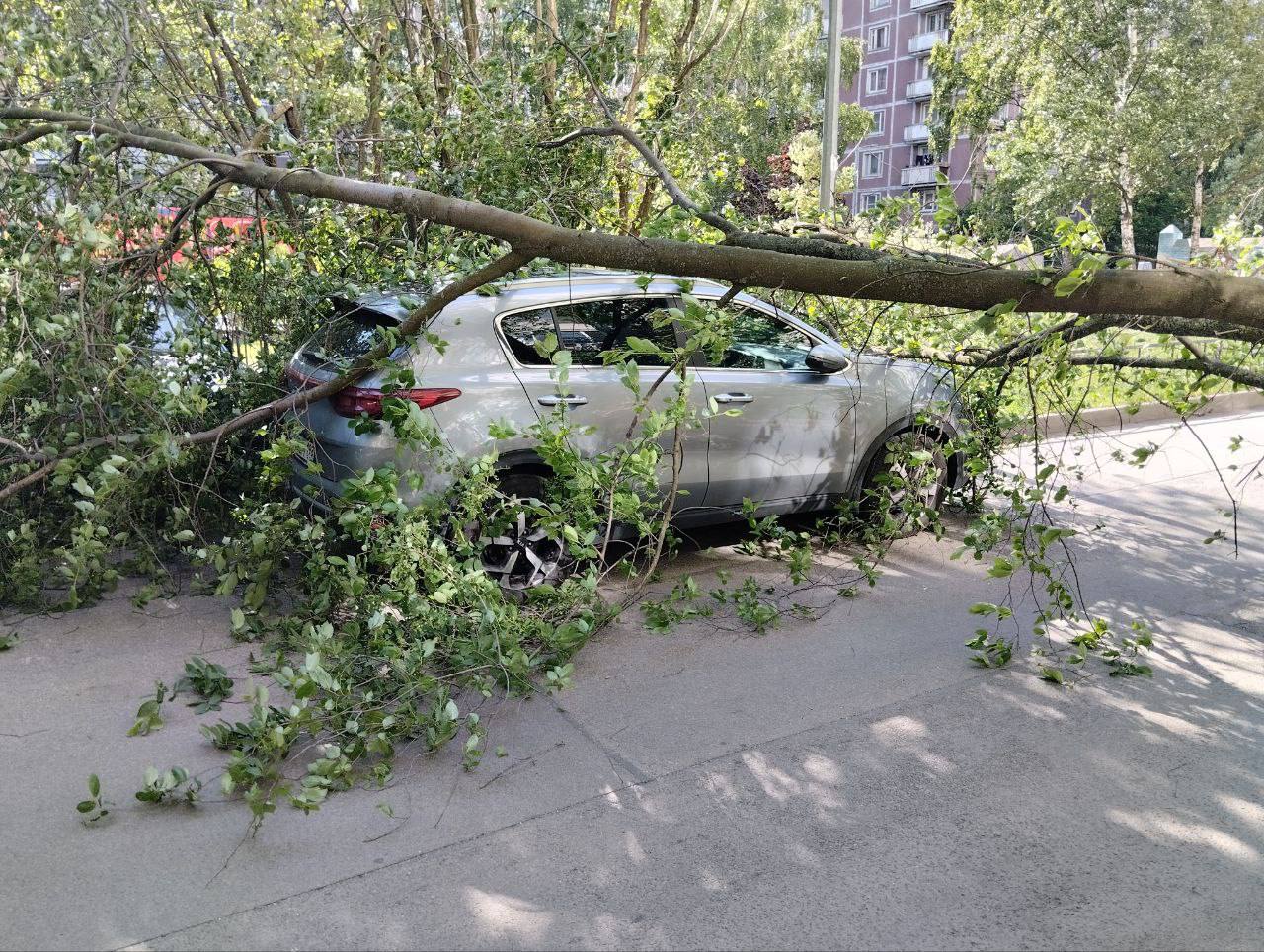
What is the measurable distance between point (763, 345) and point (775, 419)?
48 cm

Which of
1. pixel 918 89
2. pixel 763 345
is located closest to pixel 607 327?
pixel 763 345

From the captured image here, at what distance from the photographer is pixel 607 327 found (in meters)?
6.01

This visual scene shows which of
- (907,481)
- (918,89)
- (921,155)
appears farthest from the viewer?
(918,89)

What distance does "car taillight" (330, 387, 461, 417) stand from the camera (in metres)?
5.24

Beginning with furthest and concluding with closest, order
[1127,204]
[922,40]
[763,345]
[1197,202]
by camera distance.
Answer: [922,40] < [1197,202] < [1127,204] < [763,345]

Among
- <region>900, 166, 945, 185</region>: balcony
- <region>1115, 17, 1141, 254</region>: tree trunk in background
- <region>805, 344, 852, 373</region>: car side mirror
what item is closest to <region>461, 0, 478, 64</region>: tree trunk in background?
<region>805, 344, 852, 373</region>: car side mirror

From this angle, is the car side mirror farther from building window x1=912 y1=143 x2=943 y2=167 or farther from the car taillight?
building window x1=912 y1=143 x2=943 y2=167

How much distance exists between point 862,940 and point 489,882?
3.78ft

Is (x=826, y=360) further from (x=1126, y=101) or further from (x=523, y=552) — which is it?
(x=1126, y=101)

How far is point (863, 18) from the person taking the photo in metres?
63.4

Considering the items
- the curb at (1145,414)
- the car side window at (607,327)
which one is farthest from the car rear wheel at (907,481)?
the curb at (1145,414)

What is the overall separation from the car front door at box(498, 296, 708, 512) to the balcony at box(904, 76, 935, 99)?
59355 mm

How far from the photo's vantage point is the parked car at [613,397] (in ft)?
17.5

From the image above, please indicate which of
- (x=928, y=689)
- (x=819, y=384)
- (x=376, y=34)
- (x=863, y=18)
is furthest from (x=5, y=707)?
(x=863, y=18)
